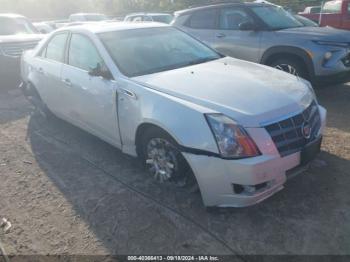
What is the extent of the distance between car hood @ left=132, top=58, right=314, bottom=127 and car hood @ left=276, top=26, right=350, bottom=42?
7.95 ft

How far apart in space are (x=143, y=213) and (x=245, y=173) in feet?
3.58

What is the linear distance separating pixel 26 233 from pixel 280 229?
88.6 inches

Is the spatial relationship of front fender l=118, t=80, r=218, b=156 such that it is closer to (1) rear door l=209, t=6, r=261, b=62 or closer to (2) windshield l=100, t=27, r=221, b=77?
(2) windshield l=100, t=27, r=221, b=77

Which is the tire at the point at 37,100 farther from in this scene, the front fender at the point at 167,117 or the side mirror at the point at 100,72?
the front fender at the point at 167,117

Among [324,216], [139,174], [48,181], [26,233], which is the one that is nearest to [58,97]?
[48,181]

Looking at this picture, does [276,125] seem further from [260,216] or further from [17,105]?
[17,105]

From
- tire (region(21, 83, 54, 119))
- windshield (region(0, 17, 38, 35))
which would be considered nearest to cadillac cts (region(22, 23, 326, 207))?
tire (region(21, 83, 54, 119))

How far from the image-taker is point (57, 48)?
17.0ft

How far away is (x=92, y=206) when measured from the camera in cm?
→ 359

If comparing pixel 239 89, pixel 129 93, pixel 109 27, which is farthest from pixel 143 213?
pixel 109 27

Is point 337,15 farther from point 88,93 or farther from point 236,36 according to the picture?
point 88,93

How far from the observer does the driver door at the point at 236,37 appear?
668cm

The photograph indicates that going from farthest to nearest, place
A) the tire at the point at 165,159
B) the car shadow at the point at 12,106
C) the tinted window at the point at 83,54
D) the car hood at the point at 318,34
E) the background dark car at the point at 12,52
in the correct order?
the background dark car at the point at 12,52
the car shadow at the point at 12,106
the car hood at the point at 318,34
the tinted window at the point at 83,54
the tire at the point at 165,159

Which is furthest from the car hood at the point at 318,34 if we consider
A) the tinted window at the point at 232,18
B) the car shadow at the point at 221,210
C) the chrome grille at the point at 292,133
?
the chrome grille at the point at 292,133
